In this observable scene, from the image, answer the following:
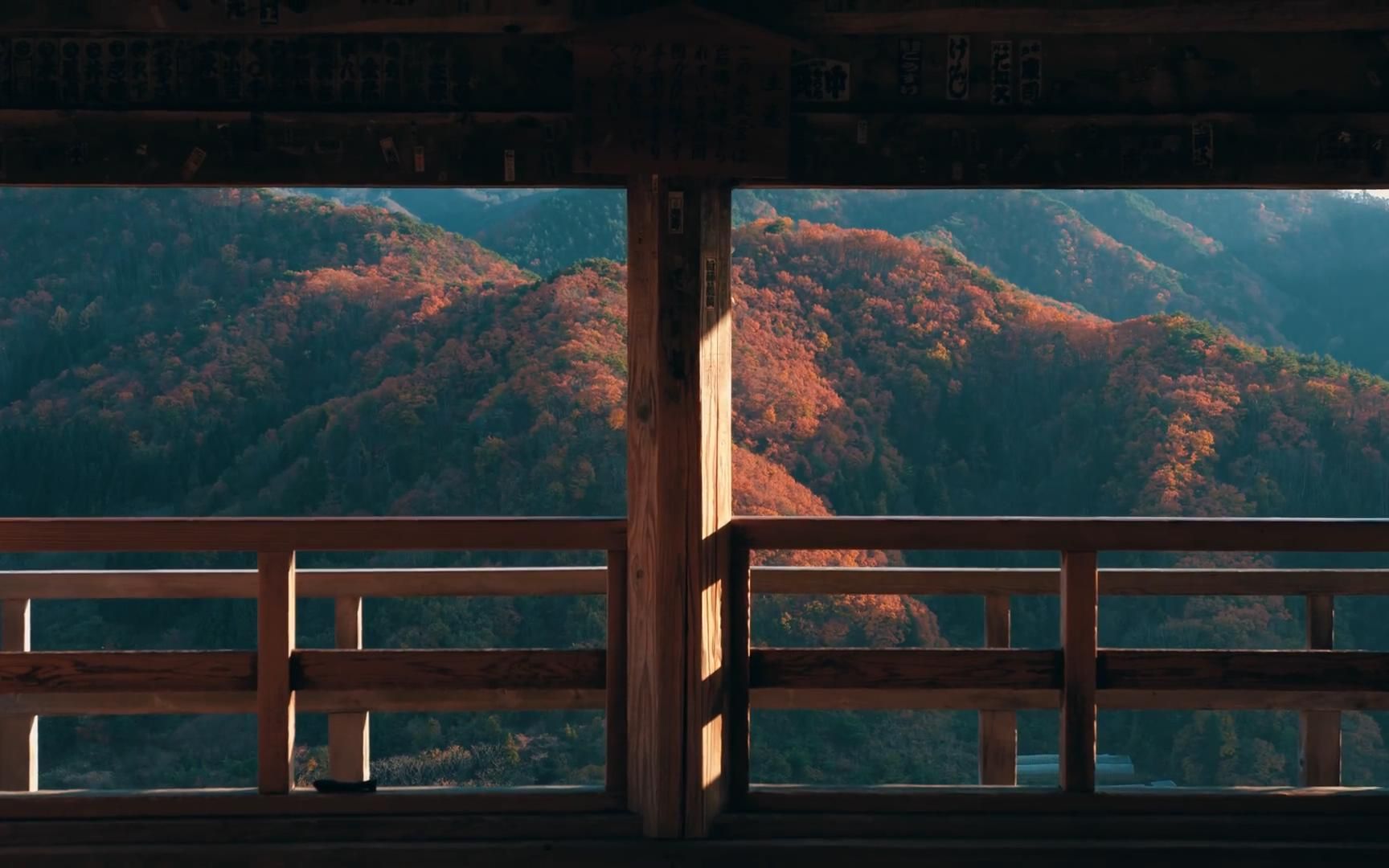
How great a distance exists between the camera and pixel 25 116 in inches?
151

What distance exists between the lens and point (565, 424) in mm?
23359

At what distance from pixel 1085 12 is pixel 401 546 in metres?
2.45

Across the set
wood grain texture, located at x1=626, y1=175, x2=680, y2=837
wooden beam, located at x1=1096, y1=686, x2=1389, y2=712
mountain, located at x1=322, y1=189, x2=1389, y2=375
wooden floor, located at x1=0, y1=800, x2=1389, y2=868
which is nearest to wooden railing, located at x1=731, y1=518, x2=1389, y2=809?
wooden floor, located at x1=0, y1=800, x2=1389, y2=868

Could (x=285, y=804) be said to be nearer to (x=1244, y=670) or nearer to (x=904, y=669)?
(x=904, y=669)

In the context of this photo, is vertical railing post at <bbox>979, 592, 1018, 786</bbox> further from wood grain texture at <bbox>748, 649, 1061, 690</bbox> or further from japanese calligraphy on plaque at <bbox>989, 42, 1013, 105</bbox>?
japanese calligraphy on plaque at <bbox>989, 42, 1013, 105</bbox>

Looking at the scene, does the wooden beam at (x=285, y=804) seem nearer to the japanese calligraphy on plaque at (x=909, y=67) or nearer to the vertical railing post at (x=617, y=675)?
the vertical railing post at (x=617, y=675)

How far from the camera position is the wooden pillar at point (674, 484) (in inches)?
143

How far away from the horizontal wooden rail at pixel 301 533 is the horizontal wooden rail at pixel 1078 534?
49 cm

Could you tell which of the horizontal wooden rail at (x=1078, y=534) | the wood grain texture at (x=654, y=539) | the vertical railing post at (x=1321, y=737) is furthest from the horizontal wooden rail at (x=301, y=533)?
the vertical railing post at (x=1321, y=737)

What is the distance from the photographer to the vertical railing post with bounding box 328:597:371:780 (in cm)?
492

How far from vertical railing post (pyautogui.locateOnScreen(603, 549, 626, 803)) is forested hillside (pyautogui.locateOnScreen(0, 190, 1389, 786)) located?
1589cm

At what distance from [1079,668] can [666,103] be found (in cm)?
199

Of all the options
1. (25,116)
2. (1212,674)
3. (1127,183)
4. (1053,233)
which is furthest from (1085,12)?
(1053,233)

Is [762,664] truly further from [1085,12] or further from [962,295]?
[962,295]
